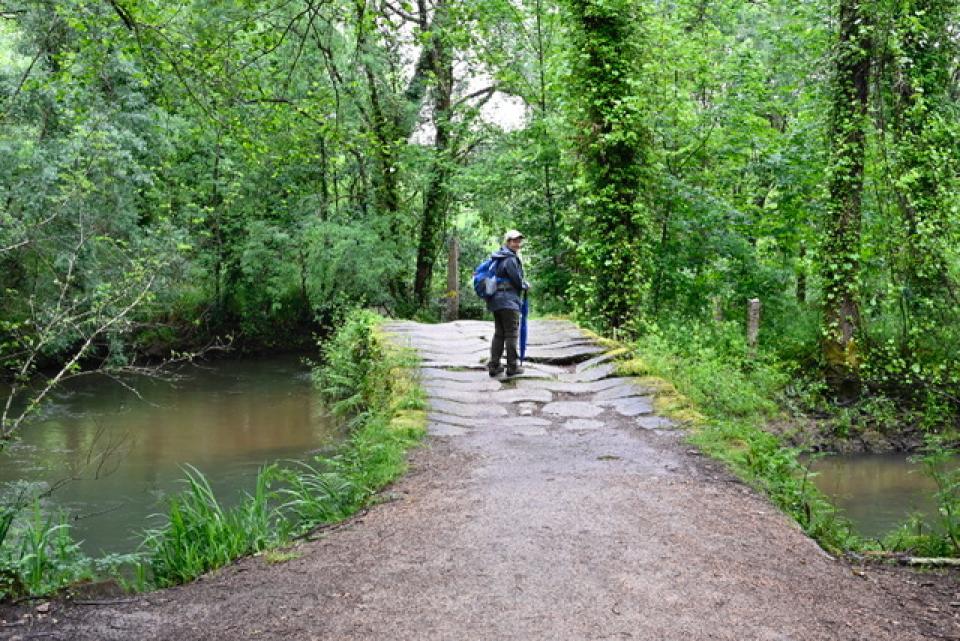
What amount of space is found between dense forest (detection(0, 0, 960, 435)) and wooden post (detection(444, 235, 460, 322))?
124 centimetres

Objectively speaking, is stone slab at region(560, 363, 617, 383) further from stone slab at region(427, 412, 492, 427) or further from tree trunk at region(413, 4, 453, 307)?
tree trunk at region(413, 4, 453, 307)

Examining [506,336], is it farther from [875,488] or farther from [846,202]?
[875,488]

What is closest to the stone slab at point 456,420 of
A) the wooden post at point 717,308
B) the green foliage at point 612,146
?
the green foliage at point 612,146

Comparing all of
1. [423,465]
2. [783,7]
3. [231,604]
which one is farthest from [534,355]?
[783,7]

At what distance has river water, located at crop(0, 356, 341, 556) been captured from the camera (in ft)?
31.6

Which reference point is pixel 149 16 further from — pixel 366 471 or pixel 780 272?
pixel 780 272

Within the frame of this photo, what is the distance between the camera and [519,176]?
51.3ft

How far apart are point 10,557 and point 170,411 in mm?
11161

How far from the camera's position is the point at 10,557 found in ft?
14.8

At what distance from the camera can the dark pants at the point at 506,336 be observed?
27.4 ft

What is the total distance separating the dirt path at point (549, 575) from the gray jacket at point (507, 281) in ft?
7.91

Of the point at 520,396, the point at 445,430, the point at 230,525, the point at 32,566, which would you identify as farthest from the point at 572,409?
the point at 32,566

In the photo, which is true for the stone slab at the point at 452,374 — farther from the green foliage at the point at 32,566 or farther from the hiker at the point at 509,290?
the green foliage at the point at 32,566

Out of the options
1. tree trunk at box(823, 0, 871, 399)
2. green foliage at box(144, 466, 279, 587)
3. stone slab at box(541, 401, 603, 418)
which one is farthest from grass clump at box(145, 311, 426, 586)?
tree trunk at box(823, 0, 871, 399)
